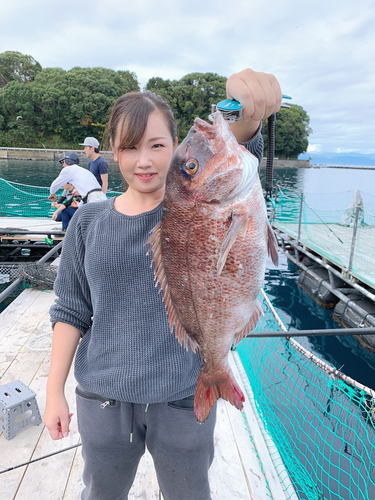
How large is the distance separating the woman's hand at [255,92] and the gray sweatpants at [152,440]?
1190mm

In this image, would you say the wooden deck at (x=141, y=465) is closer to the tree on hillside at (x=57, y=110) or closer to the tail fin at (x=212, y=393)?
the tail fin at (x=212, y=393)

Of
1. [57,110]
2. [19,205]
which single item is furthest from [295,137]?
[19,205]

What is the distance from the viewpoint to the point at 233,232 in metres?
1.16

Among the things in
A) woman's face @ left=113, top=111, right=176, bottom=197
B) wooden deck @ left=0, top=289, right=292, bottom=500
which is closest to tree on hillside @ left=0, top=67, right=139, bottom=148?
wooden deck @ left=0, top=289, right=292, bottom=500

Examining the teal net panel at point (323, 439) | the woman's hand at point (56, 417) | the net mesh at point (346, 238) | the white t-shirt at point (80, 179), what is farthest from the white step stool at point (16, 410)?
the net mesh at point (346, 238)

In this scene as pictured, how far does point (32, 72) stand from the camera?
71375 mm

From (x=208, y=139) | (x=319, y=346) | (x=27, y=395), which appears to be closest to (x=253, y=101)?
(x=208, y=139)

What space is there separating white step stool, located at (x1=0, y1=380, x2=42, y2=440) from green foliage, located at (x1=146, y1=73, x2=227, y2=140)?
46418 millimetres

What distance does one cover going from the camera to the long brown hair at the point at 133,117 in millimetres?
1296

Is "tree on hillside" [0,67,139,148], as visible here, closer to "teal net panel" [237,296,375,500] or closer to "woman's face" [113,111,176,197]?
"teal net panel" [237,296,375,500]

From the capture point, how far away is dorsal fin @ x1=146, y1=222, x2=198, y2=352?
126 cm

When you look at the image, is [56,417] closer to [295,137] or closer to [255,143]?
[255,143]

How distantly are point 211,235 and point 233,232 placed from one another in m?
0.09

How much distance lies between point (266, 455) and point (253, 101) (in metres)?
2.43
